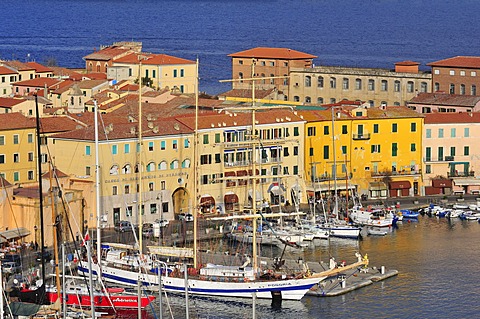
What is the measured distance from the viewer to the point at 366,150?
6012cm

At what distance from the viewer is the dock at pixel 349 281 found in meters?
43.8

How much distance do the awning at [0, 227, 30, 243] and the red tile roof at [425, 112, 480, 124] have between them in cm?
2008

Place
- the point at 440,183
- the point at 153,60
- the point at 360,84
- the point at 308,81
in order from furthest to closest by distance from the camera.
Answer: the point at 153,60 → the point at 308,81 → the point at 360,84 → the point at 440,183

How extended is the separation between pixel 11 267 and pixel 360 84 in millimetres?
35779

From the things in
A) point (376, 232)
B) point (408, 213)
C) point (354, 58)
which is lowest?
point (376, 232)

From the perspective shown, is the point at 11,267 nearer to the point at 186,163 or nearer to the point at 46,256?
the point at 46,256

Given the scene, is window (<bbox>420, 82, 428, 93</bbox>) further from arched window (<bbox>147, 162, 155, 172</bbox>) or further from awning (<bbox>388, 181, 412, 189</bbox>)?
arched window (<bbox>147, 162, 155, 172</bbox>)

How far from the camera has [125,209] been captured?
51.9 metres

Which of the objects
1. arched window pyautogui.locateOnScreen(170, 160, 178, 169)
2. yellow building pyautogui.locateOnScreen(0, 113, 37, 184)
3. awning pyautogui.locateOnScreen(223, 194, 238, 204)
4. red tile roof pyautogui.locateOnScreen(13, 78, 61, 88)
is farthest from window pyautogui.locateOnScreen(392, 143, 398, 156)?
red tile roof pyautogui.locateOnScreen(13, 78, 61, 88)

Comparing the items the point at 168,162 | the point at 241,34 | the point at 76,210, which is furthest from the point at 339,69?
the point at 241,34

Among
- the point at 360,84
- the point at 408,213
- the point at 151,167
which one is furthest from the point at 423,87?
the point at 151,167

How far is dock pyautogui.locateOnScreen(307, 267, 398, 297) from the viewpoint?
43.8 meters

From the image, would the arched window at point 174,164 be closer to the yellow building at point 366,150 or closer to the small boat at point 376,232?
the yellow building at point 366,150

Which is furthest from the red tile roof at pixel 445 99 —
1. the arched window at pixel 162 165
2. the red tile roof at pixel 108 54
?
the red tile roof at pixel 108 54
